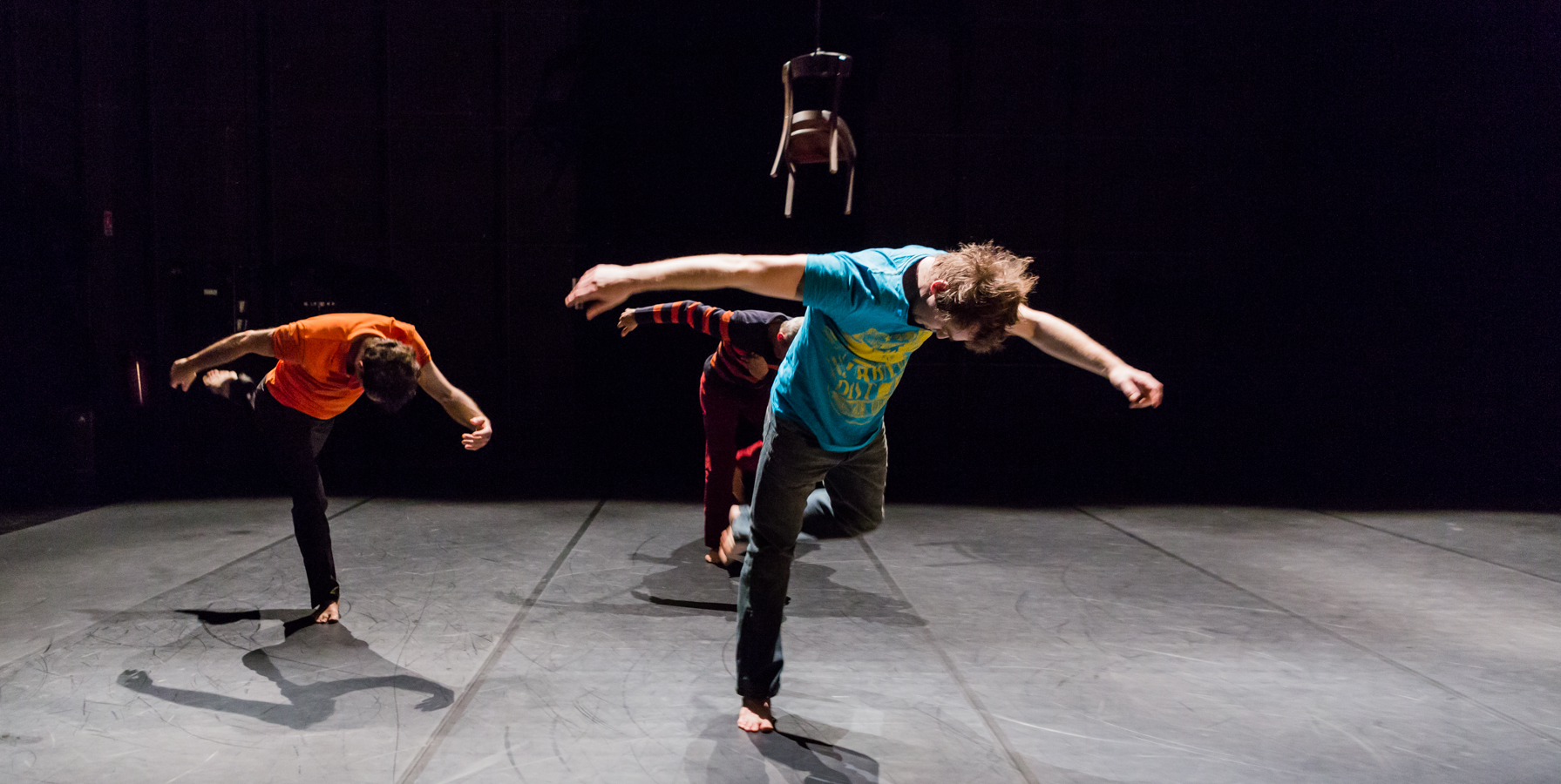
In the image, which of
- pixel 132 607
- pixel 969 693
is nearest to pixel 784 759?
pixel 969 693

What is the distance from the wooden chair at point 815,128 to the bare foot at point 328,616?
115 inches

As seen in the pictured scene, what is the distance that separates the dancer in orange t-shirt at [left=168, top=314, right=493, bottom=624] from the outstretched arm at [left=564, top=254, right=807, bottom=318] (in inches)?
55.4

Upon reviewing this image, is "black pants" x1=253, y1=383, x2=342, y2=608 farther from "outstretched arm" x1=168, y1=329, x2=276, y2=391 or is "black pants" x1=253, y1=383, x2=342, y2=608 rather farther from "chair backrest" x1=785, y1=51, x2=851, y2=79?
"chair backrest" x1=785, y1=51, x2=851, y2=79

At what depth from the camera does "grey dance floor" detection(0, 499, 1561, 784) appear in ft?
8.23

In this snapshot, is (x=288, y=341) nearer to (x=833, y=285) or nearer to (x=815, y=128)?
(x=833, y=285)

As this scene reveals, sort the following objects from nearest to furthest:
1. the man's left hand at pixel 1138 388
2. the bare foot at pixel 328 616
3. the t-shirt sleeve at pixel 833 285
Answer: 1. the man's left hand at pixel 1138 388
2. the t-shirt sleeve at pixel 833 285
3. the bare foot at pixel 328 616

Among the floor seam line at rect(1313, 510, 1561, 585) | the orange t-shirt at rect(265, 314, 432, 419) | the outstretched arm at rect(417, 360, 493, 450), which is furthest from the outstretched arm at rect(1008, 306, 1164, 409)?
the floor seam line at rect(1313, 510, 1561, 585)

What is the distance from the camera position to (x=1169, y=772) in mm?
2439

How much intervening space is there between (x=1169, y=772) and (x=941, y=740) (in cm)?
62

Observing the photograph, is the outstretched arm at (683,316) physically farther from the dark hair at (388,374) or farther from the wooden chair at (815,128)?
the dark hair at (388,374)

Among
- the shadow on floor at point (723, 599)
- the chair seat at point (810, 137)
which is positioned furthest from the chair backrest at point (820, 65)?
the shadow on floor at point (723, 599)

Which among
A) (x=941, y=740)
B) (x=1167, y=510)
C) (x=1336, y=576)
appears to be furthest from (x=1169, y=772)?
(x=1167, y=510)

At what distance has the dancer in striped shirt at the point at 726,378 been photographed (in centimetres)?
427

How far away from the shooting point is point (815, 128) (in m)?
5.52
